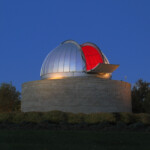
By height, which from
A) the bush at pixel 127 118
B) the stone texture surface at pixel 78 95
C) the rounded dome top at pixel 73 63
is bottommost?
the bush at pixel 127 118

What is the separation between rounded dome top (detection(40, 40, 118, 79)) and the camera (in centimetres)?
2170

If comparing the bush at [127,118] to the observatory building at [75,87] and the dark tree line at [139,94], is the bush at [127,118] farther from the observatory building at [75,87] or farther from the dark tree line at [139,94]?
the dark tree line at [139,94]

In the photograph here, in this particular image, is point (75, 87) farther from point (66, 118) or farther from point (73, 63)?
point (66, 118)

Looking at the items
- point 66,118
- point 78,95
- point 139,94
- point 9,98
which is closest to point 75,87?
point 78,95

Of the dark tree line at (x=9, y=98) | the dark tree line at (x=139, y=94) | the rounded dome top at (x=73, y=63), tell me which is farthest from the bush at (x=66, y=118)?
the dark tree line at (x=9, y=98)

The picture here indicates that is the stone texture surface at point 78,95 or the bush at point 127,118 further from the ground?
the stone texture surface at point 78,95

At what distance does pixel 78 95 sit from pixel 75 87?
2.06 feet

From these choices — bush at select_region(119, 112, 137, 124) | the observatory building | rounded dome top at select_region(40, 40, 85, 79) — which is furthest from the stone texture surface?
bush at select_region(119, 112, 137, 124)

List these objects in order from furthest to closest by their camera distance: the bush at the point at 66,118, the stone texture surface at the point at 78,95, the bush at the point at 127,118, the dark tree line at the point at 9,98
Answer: the dark tree line at the point at 9,98 → the stone texture surface at the point at 78,95 → the bush at the point at 127,118 → the bush at the point at 66,118

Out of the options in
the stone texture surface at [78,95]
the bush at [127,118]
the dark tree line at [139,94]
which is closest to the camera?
the bush at [127,118]

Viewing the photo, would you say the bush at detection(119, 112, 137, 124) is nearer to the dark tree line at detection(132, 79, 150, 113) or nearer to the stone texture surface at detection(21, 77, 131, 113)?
the stone texture surface at detection(21, 77, 131, 113)

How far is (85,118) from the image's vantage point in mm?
15547

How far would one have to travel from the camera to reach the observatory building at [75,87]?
66.8 feet

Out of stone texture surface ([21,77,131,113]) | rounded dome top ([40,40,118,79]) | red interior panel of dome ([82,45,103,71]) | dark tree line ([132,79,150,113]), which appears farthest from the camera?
dark tree line ([132,79,150,113])
